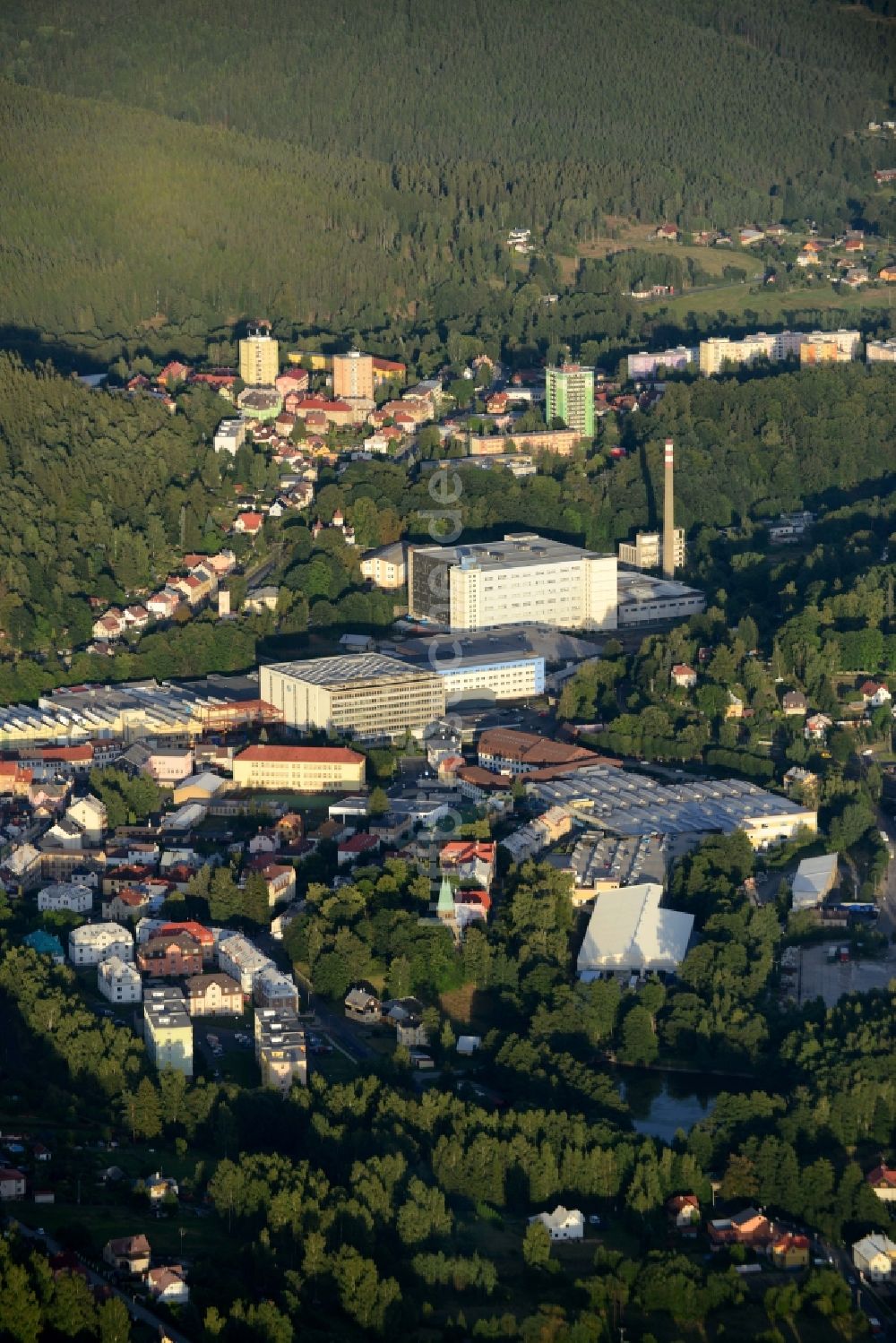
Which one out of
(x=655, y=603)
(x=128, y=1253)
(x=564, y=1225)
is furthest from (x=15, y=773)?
(x=128, y=1253)

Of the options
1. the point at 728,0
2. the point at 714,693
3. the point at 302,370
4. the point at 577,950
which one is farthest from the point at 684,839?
the point at 728,0

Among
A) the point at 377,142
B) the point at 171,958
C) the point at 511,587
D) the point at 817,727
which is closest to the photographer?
the point at 171,958

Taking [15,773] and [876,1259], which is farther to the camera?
[15,773]

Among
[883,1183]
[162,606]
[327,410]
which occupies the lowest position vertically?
[883,1183]

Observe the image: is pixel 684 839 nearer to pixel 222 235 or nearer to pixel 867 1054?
pixel 867 1054

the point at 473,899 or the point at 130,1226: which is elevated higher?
the point at 473,899

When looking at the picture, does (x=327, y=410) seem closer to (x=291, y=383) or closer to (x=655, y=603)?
(x=291, y=383)

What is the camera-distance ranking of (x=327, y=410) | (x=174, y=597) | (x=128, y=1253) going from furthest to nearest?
(x=327, y=410) → (x=174, y=597) → (x=128, y=1253)
